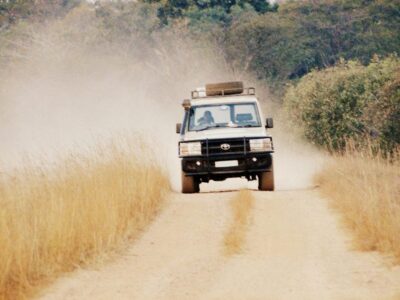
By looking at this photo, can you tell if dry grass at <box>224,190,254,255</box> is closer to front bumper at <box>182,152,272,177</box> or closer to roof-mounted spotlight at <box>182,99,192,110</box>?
front bumper at <box>182,152,272,177</box>

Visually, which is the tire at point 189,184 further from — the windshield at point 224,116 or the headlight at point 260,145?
the headlight at point 260,145

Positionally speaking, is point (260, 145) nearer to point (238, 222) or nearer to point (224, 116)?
point (224, 116)

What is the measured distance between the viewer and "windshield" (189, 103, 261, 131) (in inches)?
770

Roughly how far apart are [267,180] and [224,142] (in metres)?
1.06

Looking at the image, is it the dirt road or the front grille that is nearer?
the dirt road

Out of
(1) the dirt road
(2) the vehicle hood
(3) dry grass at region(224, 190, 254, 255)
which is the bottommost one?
(1) the dirt road

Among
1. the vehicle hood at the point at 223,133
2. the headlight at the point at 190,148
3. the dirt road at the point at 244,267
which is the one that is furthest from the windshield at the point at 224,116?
the dirt road at the point at 244,267

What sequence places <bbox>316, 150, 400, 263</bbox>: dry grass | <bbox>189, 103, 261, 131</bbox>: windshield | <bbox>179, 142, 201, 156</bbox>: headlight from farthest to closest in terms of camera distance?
<bbox>189, 103, 261, 131</bbox>: windshield → <bbox>179, 142, 201, 156</bbox>: headlight → <bbox>316, 150, 400, 263</bbox>: dry grass

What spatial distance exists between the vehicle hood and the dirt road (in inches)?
146

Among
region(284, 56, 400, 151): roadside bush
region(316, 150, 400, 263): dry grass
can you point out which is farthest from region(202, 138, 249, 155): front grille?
region(284, 56, 400, 151): roadside bush

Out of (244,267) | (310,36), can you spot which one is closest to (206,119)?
(244,267)

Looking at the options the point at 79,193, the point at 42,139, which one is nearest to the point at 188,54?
the point at 42,139

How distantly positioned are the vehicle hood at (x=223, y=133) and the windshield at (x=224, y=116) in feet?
0.48

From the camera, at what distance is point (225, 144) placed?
18.9 metres
